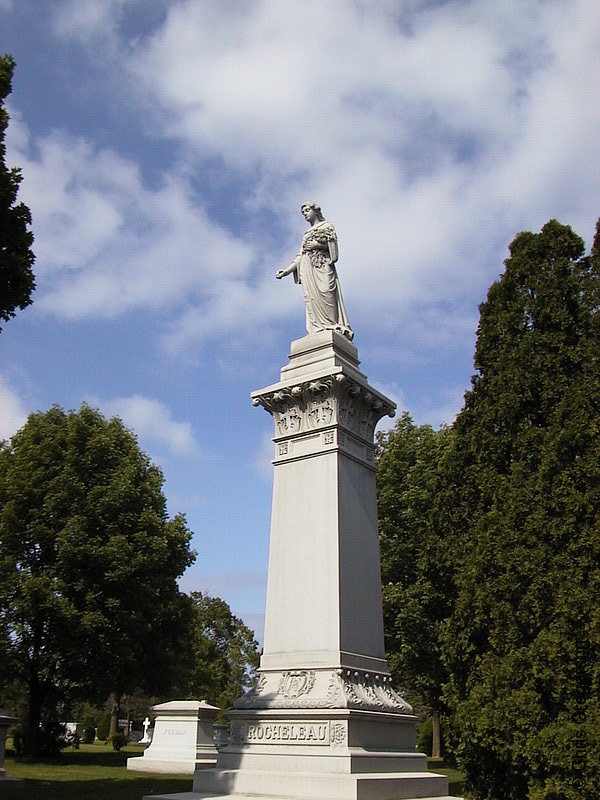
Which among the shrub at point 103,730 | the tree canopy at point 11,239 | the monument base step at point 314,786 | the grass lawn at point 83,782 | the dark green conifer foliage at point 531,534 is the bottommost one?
the grass lawn at point 83,782

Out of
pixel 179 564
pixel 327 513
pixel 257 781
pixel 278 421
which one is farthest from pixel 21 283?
pixel 179 564

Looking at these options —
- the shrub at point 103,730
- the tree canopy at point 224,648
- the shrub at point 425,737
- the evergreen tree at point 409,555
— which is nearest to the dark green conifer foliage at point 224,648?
the tree canopy at point 224,648

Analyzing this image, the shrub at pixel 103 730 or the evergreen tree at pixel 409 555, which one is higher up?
the evergreen tree at pixel 409 555

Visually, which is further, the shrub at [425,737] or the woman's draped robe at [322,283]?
the shrub at [425,737]

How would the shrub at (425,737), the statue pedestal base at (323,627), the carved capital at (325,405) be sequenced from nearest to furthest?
the statue pedestal base at (323,627) < the carved capital at (325,405) < the shrub at (425,737)

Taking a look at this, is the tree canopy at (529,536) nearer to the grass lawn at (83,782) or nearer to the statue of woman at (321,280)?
the statue of woman at (321,280)

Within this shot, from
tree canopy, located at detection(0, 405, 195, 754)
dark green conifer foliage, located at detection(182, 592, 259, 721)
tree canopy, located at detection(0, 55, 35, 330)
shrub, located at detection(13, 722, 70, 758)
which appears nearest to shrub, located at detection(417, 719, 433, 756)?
tree canopy, located at detection(0, 405, 195, 754)

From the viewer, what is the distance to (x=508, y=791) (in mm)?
9984

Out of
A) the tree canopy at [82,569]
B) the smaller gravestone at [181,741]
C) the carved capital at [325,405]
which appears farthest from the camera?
the tree canopy at [82,569]

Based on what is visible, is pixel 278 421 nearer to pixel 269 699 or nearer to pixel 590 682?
pixel 269 699

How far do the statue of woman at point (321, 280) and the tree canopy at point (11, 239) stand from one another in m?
5.03

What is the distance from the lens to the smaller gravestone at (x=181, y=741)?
810 inches

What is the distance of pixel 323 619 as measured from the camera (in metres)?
10.9

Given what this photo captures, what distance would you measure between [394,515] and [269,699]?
52.2 feet
